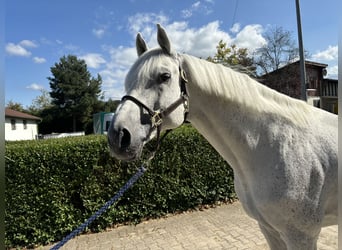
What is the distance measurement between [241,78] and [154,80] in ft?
2.22

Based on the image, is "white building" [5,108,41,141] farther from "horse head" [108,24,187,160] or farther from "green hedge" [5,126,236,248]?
"horse head" [108,24,187,160]

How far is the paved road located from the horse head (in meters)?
2.76

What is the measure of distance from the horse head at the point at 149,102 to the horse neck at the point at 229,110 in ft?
0.43

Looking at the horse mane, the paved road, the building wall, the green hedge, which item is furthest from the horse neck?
the building wall

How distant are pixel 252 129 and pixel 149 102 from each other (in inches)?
29.6

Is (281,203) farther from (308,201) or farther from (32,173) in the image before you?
(32,173)

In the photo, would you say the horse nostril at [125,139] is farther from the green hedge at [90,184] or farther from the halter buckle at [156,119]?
the green hedge at [90,184]

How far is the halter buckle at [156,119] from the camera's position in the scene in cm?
142

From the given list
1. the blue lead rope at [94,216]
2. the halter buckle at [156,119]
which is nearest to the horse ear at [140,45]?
the halter buckle at [156,119]

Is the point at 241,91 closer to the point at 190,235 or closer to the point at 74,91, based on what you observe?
the point at 190,235

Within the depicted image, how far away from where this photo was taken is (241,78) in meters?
1.74

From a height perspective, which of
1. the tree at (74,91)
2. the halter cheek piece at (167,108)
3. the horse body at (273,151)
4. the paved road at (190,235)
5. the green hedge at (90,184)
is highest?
the tree at (74,91)

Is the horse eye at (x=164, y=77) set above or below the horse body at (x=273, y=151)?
above

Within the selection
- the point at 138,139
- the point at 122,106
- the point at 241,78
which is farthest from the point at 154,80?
the point at 241,78
